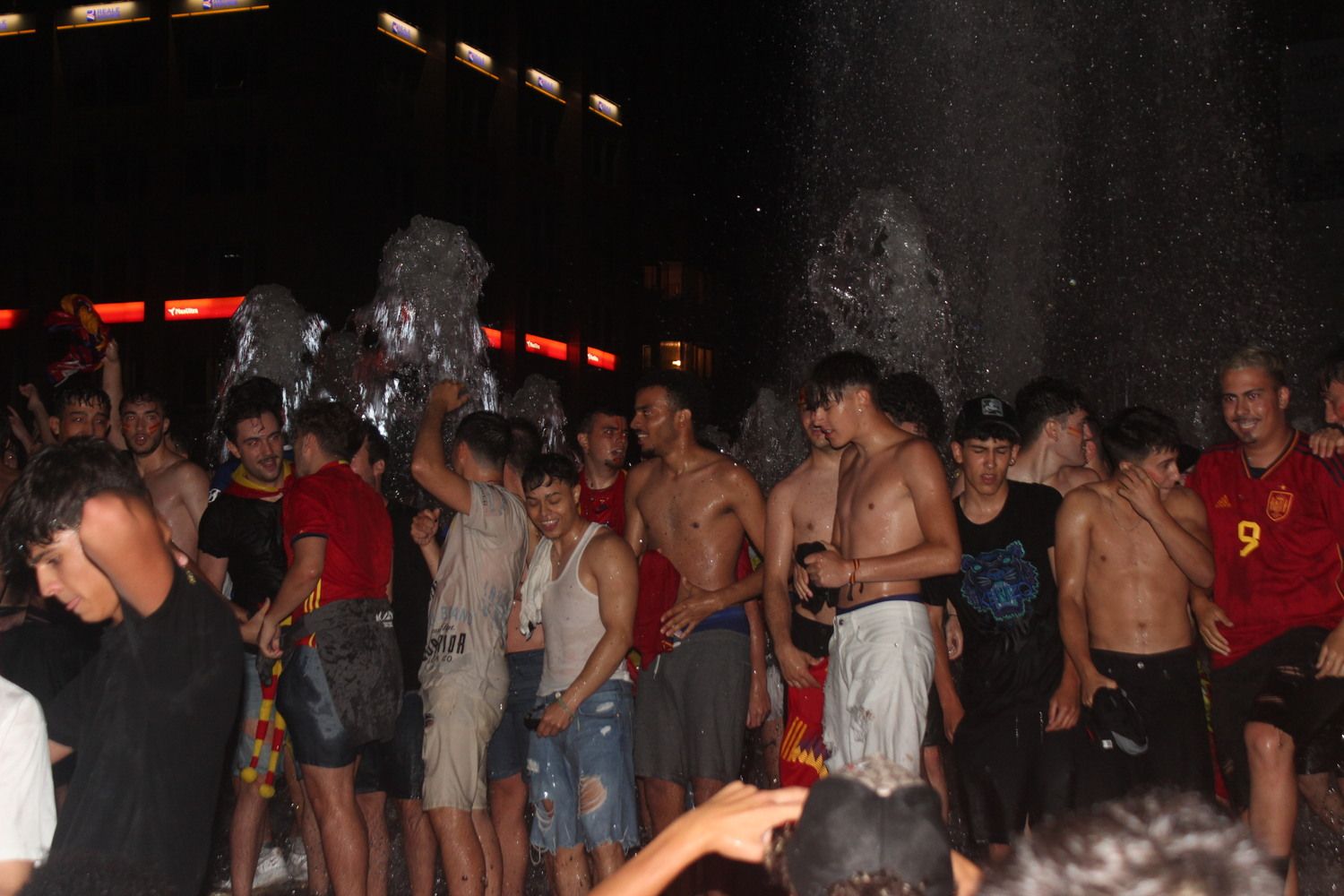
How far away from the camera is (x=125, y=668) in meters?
2.83

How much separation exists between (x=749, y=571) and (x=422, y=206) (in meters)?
36.6

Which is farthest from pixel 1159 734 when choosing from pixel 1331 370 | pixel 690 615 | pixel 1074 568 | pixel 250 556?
pixel 250 556

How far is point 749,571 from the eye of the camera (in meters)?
6.11

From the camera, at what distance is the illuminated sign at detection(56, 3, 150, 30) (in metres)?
39.9

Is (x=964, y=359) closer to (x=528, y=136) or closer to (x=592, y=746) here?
(x=592, y=746)

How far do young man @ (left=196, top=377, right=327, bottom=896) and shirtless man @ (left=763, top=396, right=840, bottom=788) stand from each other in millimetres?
2231

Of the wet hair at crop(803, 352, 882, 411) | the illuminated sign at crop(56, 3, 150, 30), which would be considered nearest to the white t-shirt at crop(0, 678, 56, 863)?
the wet hair at crop(803, 352, 882, 411)

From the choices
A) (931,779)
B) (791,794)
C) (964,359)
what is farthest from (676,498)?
(964,359)

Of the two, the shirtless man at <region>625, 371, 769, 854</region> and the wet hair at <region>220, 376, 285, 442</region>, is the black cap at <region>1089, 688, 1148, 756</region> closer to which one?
the shirtless man at <region>625, 371, 769, 854</region>

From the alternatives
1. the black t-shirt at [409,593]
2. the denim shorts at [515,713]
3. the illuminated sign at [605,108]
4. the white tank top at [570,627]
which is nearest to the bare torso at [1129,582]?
the white tank top at [570,627]

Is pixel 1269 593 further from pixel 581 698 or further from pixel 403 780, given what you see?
pixel 403 780

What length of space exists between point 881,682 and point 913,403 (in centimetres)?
172

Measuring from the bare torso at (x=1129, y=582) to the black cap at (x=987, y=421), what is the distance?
1.37 ft

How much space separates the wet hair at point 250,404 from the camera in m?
5.95
